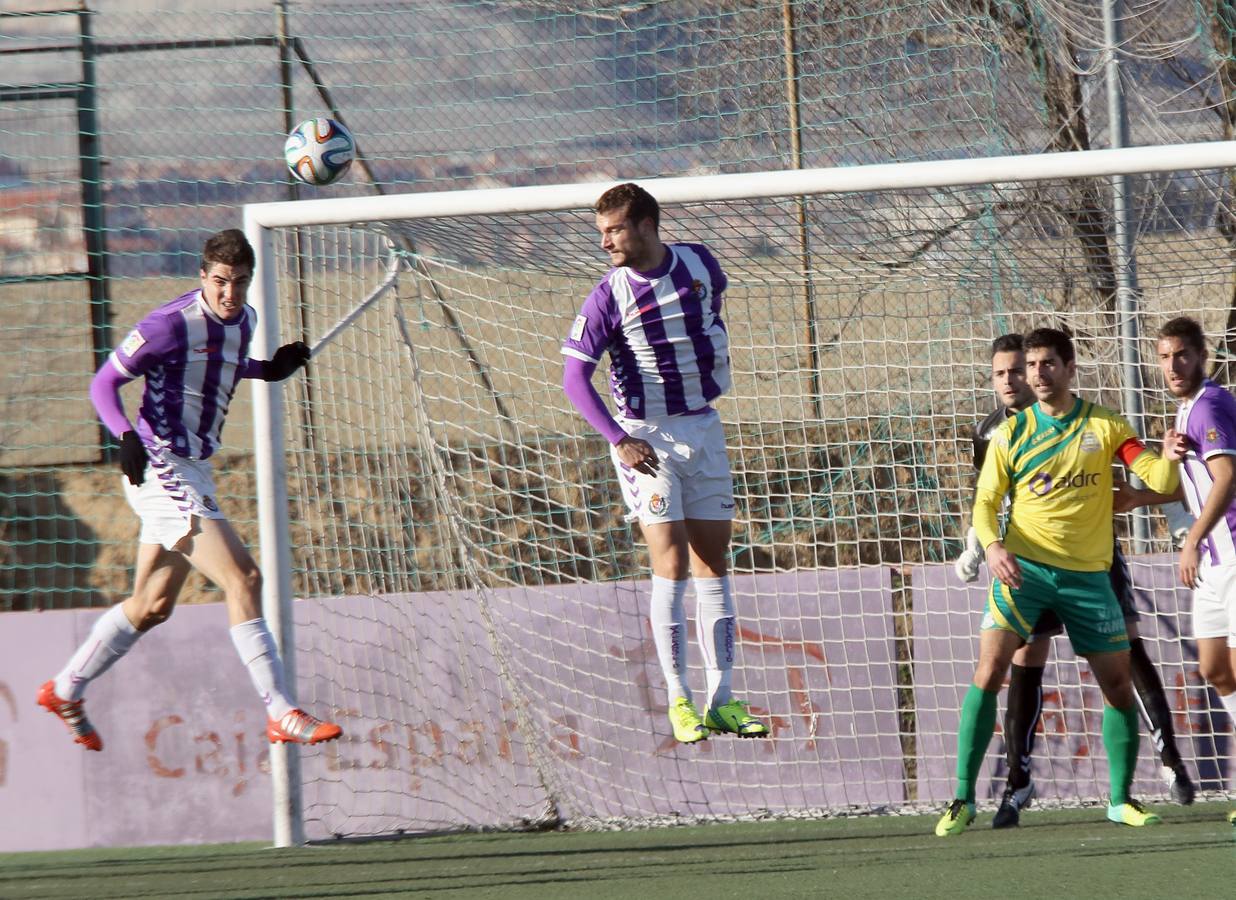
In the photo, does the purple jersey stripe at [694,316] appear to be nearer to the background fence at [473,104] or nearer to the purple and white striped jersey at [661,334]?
the purple and white striped jersey at [661,334]

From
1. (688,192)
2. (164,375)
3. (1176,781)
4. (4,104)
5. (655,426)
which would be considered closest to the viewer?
(655,426)

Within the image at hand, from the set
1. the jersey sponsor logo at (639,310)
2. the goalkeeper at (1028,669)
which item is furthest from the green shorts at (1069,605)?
the jersey sponsor logo at (639,310)

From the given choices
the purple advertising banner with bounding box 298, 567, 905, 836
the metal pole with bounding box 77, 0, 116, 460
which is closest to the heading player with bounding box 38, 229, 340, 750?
the purple advertising banner with bounding box 298, 567, 905, 836

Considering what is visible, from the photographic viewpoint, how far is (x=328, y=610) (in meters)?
7.05

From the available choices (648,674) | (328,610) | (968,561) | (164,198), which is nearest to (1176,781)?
(968,561)

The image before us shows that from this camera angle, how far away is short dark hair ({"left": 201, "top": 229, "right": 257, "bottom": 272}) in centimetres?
505

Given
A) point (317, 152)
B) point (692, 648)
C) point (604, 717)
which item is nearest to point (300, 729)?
point (604, 717)

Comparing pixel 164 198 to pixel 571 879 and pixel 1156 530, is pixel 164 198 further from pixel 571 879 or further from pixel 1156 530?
pixel 1156 530

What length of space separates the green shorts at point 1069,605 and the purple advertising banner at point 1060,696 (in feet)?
4.64

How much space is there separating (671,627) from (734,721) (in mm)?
471

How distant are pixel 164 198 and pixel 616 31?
10.7 ft

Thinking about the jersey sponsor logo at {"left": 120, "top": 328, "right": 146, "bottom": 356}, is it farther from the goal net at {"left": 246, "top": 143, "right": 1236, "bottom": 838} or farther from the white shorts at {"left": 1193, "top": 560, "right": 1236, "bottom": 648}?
the white shorts at {"left": 1193, "top": 560, "right": 1236, "bottom": 648}

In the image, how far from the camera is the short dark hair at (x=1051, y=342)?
5.23 metres

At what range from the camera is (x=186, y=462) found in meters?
5.30
